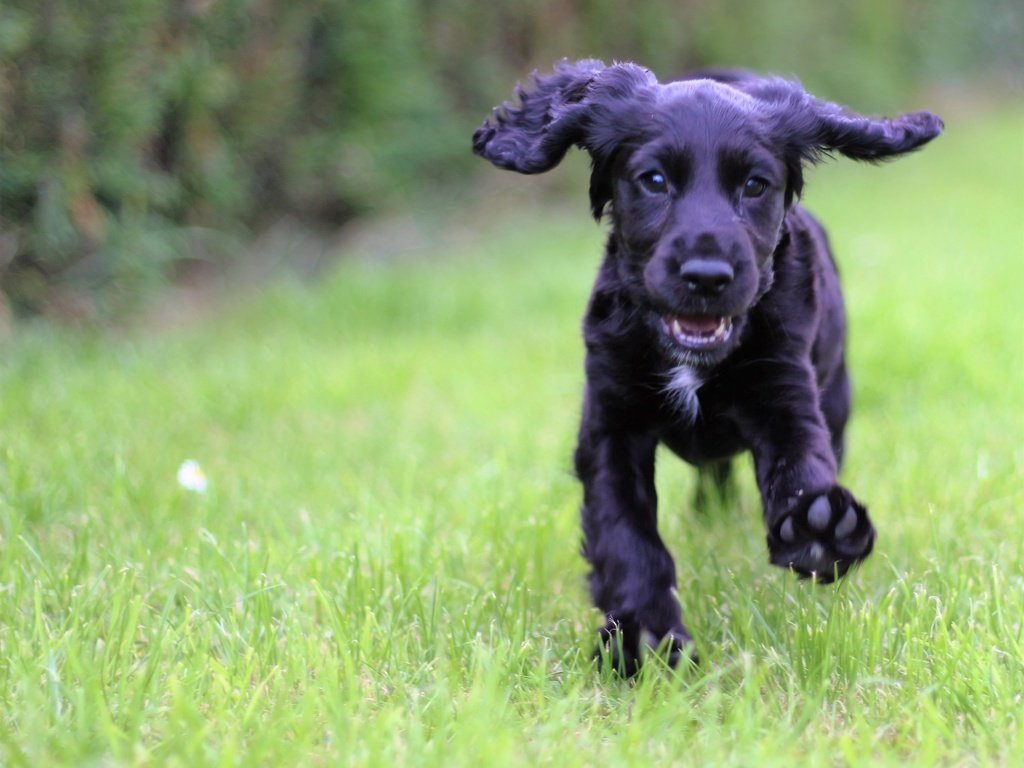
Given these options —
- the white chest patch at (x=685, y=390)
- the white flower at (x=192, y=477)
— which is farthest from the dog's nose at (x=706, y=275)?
the white flower at (x=192, y=477)

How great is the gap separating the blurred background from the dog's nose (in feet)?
9.49

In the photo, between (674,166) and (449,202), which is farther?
(449,202)

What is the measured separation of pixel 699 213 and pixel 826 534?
60 centimetres

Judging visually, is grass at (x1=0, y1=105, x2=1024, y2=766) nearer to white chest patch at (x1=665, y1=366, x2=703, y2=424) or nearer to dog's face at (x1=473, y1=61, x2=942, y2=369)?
white chest patch at (x1=665, y1=366, x2=703, y2=424)

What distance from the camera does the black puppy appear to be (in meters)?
1.97

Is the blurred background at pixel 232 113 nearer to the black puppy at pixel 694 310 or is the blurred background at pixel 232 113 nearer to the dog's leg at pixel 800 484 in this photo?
the black puppy at pixel 694 310

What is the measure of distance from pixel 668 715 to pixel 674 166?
3.28 feet

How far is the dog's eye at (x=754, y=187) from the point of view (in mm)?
2119

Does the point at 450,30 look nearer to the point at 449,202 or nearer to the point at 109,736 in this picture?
the point at 449,202

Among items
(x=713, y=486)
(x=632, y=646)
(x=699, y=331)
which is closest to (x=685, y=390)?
(x=699, y=331)

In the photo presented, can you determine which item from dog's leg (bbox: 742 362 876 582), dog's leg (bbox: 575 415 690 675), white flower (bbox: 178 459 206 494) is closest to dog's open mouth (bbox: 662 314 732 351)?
dog's leg (bbox: 742 362 876 582)

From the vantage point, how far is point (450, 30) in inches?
273

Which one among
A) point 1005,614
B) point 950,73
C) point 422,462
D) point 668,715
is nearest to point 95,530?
point 422,462

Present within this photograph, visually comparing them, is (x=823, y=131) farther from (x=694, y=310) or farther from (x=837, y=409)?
(x=837, y=409)
